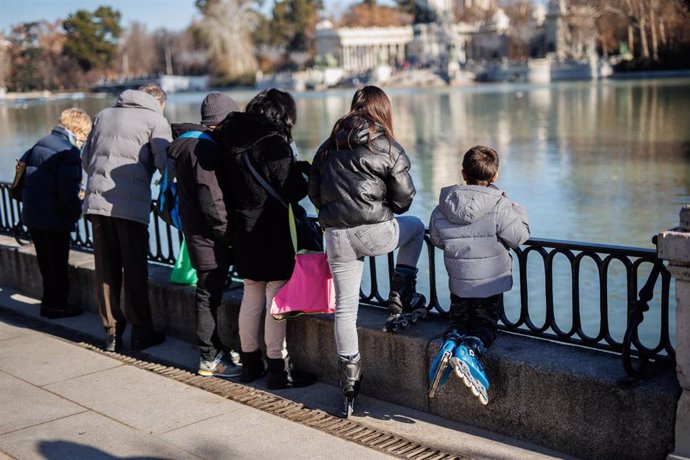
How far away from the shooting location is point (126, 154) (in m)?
6.65

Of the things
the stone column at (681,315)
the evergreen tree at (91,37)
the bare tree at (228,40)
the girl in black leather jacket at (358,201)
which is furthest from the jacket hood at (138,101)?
the evergreen tree at (91,37)

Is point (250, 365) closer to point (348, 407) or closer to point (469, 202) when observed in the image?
point (348, 407)

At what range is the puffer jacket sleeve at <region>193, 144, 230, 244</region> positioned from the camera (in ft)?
19.5

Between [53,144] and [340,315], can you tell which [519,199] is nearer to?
[53,144]

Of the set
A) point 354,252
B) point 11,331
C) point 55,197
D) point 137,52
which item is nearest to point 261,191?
point 354,252

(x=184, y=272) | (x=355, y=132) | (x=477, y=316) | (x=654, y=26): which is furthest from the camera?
(x=654, y=26)

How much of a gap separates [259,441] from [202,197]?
1.67 meters

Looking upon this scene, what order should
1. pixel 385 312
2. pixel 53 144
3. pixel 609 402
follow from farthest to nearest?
1. pixel 53 144
2. pixel 385 312
3. pixel 609 402

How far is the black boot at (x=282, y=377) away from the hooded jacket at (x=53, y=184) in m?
2.72

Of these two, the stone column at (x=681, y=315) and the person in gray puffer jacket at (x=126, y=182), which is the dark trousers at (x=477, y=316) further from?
the person in gray puffer jacket at (x=126, y=182)

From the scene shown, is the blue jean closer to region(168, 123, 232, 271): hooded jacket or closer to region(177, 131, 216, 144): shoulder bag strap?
region(168, 123, 232, 271): hooded jacket

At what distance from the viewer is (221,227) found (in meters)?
6.01

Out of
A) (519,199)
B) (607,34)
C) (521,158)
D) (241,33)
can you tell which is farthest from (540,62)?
(519,199)

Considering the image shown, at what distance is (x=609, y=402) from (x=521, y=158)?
21367 mm
